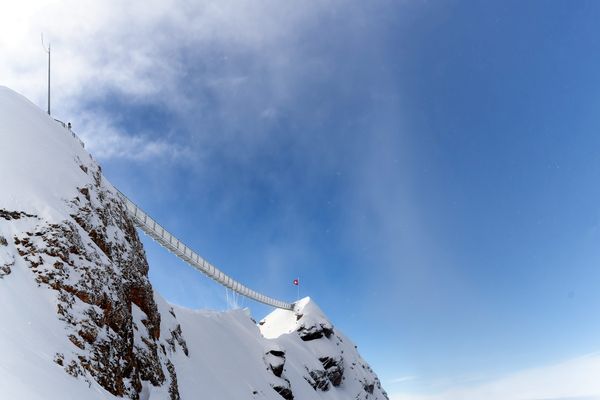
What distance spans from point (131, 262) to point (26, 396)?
10.1m

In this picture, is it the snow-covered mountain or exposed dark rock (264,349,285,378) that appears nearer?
the snow-covered mountain

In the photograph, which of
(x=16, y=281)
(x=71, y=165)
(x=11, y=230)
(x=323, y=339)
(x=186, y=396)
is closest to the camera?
(x=16, y=281)

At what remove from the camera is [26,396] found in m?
8.18

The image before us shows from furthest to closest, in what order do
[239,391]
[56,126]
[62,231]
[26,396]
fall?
1. [239,391]
2. [56,126]
3. [62,231]
4. [26,396]

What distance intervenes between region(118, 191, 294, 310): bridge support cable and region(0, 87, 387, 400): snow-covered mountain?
7150 millimetres

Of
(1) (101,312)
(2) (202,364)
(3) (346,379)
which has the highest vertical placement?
(3) (346,379)

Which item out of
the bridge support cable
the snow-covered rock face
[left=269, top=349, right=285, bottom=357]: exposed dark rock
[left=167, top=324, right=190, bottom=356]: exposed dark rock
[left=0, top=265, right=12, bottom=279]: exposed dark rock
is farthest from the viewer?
the snow-covered rock face

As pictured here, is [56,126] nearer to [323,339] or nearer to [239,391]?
[239,391]

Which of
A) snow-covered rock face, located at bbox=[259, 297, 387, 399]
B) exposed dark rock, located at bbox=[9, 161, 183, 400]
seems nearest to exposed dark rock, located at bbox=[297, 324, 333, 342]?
snow-covered rock face, located at bbox=[259, 297, 387, 399]

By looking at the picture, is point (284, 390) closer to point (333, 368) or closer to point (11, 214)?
point (333, 368)

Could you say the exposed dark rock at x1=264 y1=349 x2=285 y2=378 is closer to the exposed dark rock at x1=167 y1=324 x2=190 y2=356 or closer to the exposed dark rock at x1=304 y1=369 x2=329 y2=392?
the exposed dark rock at x1=304 y1=369 x2=329 y2=392

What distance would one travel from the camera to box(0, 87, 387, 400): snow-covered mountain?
10.3 meters

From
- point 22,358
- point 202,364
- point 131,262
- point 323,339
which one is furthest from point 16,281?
point 323,339

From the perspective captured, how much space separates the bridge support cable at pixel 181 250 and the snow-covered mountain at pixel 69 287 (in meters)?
7.15
